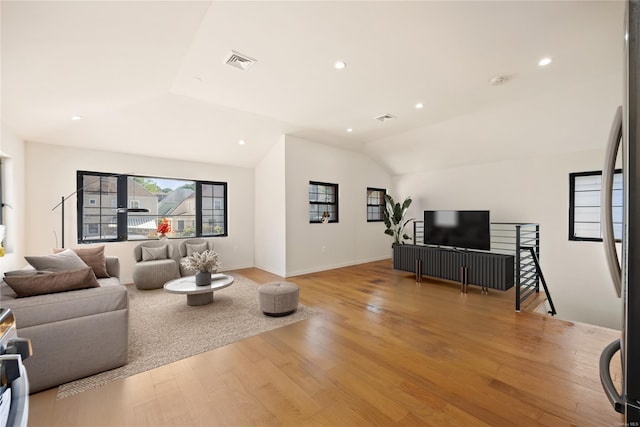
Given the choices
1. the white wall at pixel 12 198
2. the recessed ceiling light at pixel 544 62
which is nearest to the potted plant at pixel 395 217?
the recessed ceiling light at pixel 544 62

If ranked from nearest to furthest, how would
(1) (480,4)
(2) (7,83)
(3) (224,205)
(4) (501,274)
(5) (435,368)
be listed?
(1) (480,4) → (5) (435,368) → (2) (7,83) → (4) (501,274) → (3) (224,205)

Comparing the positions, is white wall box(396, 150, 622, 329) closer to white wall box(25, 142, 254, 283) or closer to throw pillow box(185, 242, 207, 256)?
white wall box(25, 142, 254, 283)

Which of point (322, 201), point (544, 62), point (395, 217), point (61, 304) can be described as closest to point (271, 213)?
point (322, 201)

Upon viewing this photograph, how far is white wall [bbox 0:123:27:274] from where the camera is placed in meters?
3.71

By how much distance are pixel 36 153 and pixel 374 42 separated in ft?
18.2

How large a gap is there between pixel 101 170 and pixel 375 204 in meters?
6.28

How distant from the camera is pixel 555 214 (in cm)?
507

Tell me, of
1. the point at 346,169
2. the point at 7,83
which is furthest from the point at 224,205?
the point at 7,83

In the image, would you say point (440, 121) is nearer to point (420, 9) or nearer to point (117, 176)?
point (420, 9)

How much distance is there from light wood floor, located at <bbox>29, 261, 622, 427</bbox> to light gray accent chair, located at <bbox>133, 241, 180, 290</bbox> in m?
2.83

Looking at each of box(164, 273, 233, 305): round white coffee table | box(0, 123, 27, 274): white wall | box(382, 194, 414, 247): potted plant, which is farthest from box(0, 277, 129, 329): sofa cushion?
box(382, 194, 414, 247): potted plant

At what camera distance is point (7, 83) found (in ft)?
8.52

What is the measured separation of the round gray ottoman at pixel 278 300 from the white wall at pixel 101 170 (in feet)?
10.0

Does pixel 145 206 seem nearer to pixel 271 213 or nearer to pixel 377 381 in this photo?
pixel 271 213
